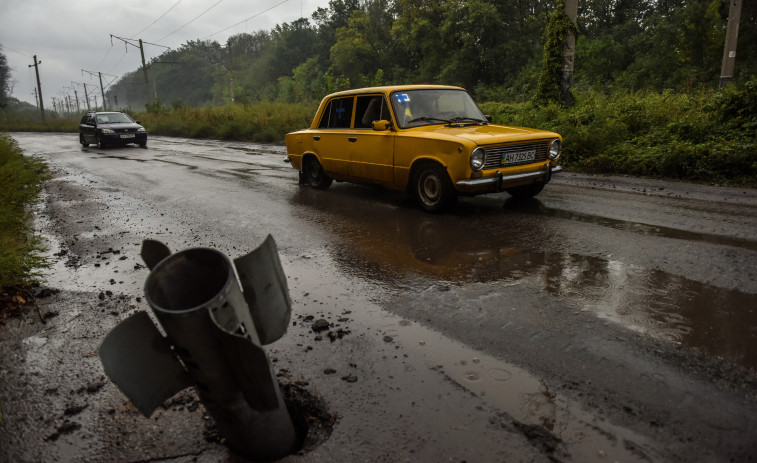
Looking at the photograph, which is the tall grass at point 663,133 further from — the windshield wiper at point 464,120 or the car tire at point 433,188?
the car tire at point 433,188

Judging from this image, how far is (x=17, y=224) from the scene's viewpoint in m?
6.97

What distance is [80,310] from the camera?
160 inches

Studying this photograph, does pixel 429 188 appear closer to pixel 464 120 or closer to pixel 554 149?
pixel 464 120

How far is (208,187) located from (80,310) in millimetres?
6086

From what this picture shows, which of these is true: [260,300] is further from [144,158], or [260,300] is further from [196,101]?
[196,101]

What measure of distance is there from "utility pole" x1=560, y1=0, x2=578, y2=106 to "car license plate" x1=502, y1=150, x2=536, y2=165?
9660 millimetres

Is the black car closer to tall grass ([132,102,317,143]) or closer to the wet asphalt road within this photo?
tall grass ([132,102,317,143])

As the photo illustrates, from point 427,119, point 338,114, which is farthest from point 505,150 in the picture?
point 338,114

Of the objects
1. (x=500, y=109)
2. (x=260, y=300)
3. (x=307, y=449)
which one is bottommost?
(x=307, y=449)

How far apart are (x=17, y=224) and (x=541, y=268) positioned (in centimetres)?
711

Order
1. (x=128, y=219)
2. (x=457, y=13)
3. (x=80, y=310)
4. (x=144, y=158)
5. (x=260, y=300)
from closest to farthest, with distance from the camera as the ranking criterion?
1. (x=260, y=300)
2. (x=80, y=310)
3. (x=128, y=219)
4. (x=144, y=158)
5. (x=457, y=13)

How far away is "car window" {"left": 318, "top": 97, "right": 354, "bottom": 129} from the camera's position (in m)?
8.17

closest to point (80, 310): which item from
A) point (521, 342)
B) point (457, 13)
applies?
point (521, 342)

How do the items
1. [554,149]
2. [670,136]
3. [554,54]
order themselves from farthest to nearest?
[554,54] < [670,136] < [554,149]
